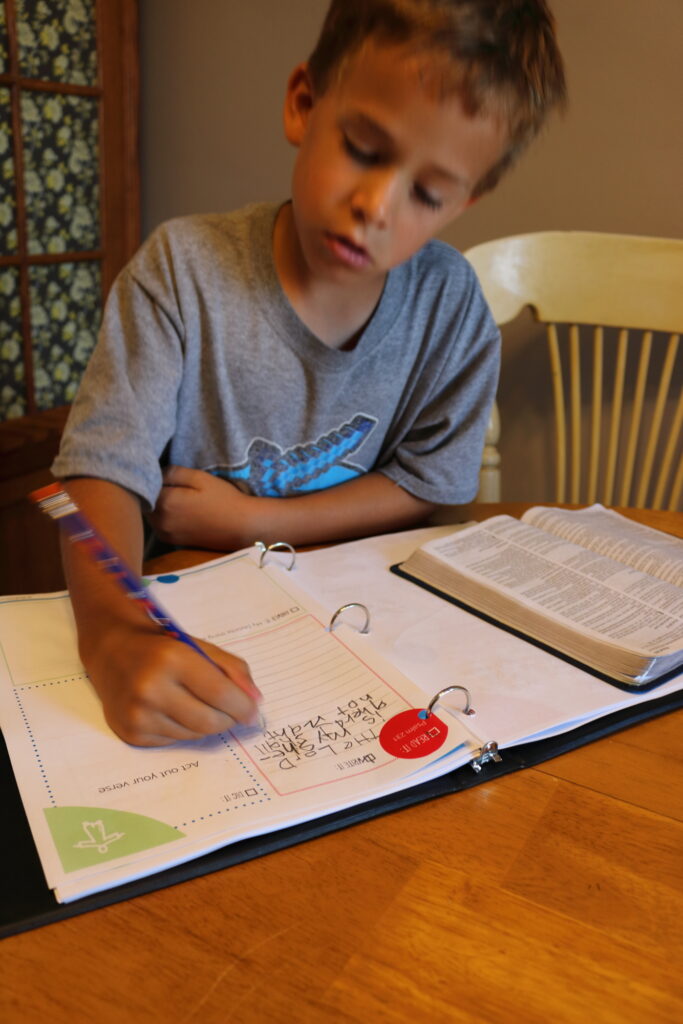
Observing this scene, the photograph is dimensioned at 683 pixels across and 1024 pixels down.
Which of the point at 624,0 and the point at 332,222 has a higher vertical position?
the point at 624,0

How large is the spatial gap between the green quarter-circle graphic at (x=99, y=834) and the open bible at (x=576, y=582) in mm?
324

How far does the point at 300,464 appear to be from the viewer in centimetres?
94

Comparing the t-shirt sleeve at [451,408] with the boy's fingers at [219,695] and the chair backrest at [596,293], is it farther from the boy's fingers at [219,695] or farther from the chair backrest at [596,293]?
the boy's fingers at [219,695]

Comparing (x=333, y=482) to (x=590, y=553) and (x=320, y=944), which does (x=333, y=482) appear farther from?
(x=320, y=944)

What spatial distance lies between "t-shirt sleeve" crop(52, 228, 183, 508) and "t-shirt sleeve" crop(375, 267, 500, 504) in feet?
0.88

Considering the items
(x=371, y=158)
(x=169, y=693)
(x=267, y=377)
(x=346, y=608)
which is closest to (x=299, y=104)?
(x=371, y=158)

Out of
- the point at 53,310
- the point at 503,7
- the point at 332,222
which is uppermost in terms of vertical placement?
the point at 503,7

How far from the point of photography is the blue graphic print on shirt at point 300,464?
925 mm

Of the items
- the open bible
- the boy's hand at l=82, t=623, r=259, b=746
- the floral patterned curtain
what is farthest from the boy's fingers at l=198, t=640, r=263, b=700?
the floral patterned curtain

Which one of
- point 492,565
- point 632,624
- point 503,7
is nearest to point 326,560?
point 492,565

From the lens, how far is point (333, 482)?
967 millimetres

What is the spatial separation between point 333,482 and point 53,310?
102 centimetres

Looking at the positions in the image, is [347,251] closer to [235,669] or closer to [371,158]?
[371,158]

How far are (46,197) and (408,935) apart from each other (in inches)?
64.2
